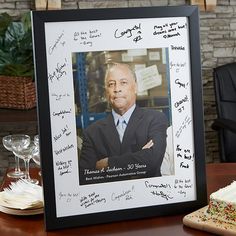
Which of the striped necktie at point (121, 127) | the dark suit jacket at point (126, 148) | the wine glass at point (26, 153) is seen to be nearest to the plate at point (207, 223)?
the dark suit jacket at point (126, 148)

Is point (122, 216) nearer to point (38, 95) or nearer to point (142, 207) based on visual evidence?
point (142, 207)

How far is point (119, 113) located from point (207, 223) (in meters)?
0.28

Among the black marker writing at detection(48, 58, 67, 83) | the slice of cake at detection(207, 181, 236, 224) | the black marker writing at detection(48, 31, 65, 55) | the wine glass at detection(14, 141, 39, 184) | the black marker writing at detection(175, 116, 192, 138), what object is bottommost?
the slice of cake at detection(207, 181, 236, 224)

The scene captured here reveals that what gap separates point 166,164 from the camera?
108 cm

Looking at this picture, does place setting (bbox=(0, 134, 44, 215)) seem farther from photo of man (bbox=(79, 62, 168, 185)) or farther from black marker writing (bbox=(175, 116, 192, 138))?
black marker writing (bbox=(175, 116, 192, 138))

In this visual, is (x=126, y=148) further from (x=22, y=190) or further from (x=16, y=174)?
(x=16, y=174)

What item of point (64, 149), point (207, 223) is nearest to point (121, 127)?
point (64, 149)

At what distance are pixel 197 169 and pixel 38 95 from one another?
38cm

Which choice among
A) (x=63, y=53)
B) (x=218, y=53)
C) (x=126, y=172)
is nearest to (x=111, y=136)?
(x=126, y=172)

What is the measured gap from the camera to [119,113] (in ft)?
3.40

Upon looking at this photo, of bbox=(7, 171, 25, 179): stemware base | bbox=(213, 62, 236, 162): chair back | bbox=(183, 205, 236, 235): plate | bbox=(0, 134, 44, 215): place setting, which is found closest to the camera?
bbox=(183, 205, 236, 235): plate

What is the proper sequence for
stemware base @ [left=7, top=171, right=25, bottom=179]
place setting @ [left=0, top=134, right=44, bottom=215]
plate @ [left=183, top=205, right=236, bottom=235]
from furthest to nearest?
stemware base @ [left=7, top=171, right=25, bottom=179] < place setting @ [left=0, top=134, right=44, bottom=215] < plate @ [left=183, top=205, right=236, bottom=235]

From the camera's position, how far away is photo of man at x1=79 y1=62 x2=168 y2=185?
1024 millimetres

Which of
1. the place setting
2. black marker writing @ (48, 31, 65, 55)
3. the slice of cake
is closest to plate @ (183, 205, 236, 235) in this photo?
the slice of cake
